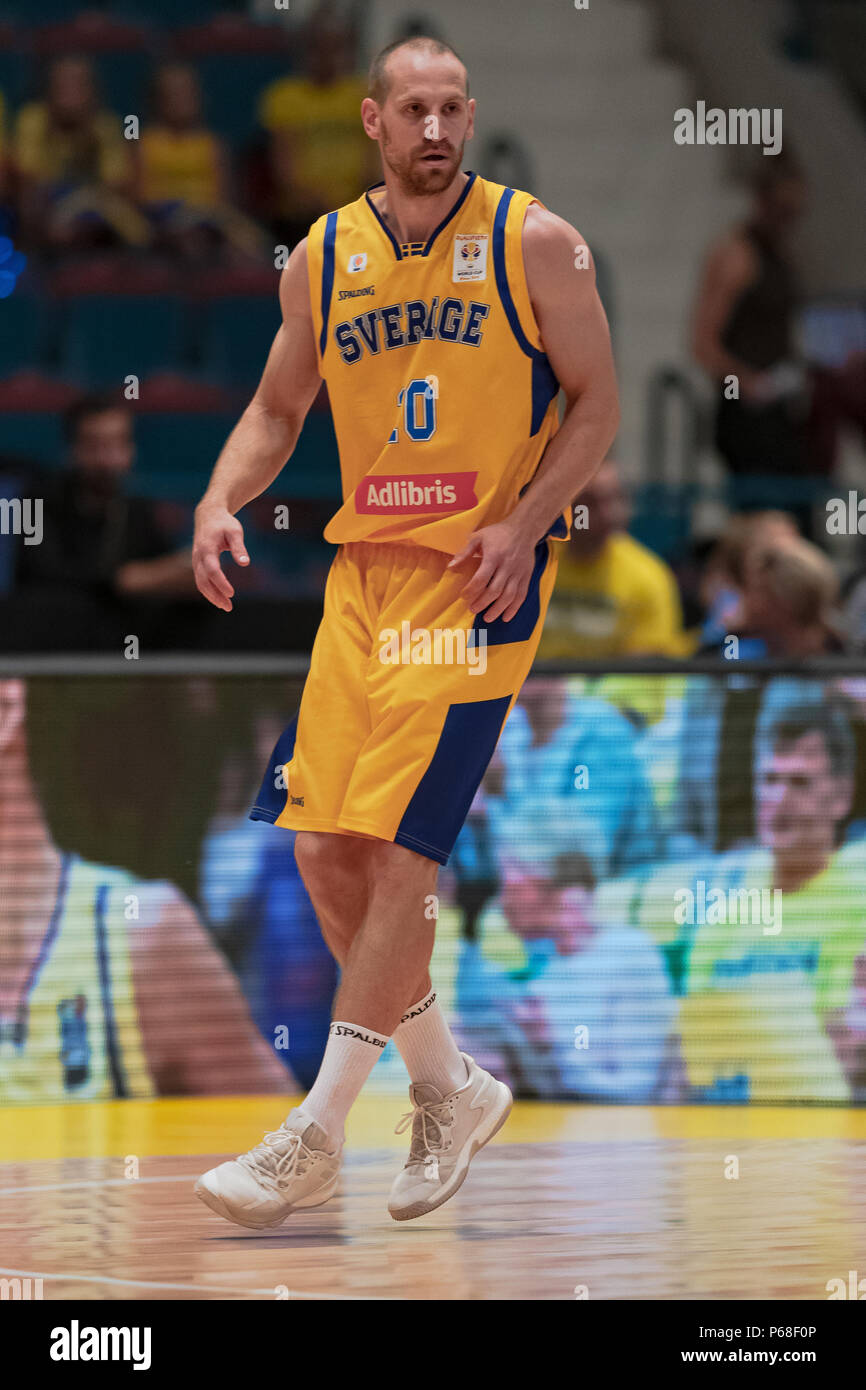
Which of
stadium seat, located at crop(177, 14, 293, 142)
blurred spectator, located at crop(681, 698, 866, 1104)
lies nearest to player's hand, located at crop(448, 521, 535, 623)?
blurred spectator, located at crop(681, 698, 866, 1104)

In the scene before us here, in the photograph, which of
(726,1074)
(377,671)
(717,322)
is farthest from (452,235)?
(717,322)

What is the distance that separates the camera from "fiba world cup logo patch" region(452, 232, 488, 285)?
150 inches

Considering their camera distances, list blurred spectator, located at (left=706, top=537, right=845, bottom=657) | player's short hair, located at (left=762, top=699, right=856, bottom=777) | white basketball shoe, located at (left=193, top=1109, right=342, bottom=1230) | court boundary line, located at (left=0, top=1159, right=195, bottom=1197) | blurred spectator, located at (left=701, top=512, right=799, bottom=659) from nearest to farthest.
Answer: white basketball shoe, located at (left=193, top=1109, right=342, bottom=1230)
court boundary line, located at (left=0, top=1159, right=195, bottom=1197)
player's short hair, located at (left=762, top=699, right=856, bottom=777)
blurred spectator, located at (left=706, top=537, right=845, bottom=657)
blurred spectator, located at (left=701, top=512, right=799, bottom=659)

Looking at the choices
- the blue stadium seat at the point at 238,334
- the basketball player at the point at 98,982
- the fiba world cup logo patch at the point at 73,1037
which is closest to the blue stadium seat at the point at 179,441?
the blue stadium seat at the point at 238,334

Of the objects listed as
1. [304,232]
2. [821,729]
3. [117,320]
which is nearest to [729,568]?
[821,729]

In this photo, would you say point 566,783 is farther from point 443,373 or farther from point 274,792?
point 443,373

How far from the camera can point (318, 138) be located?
9742mm

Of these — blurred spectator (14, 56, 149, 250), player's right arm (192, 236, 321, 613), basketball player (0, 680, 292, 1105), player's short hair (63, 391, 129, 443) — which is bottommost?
basketball player (0, 680, 292, 1105)

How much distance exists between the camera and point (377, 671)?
3834 millimetres

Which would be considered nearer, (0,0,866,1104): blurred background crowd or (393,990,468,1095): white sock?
(393,990,468,1095): white sock

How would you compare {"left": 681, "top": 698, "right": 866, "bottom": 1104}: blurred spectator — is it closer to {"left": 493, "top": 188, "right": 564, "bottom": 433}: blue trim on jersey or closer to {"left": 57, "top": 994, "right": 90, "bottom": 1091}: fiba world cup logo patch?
{"left": 57, "top": 994, "right": 90, "bottom": 1091}: fiba world cup logo patch

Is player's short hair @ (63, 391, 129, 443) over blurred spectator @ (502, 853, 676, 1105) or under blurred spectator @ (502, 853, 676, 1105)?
over

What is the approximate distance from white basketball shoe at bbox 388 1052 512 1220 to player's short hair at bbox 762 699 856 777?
5.82 ft

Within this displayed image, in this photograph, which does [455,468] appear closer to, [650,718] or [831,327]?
[650,718]
